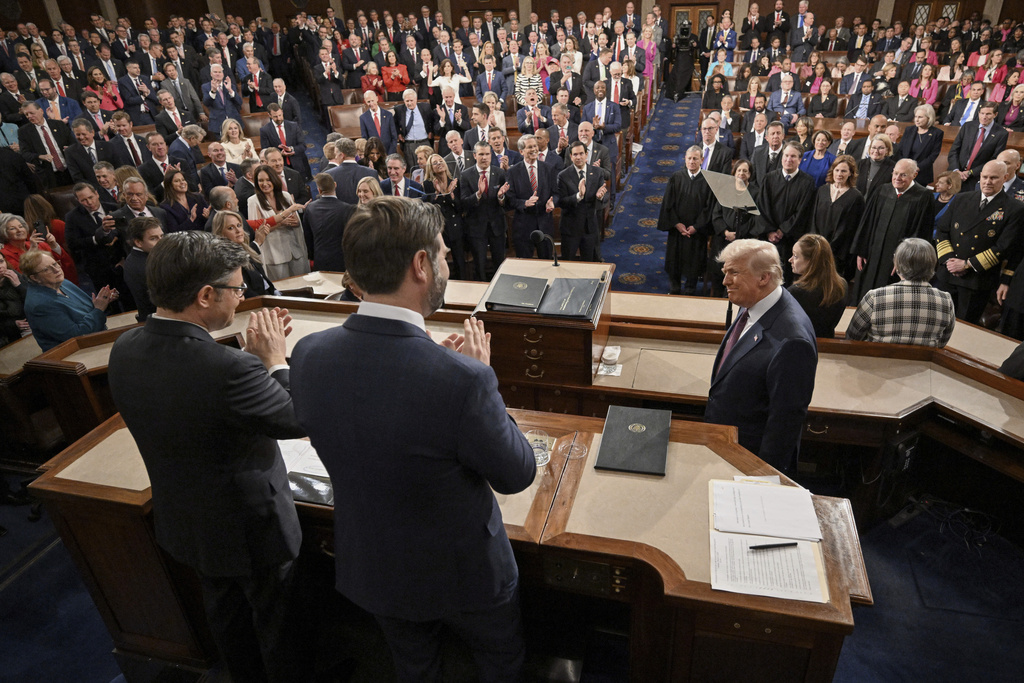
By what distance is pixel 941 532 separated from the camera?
3.19 metres

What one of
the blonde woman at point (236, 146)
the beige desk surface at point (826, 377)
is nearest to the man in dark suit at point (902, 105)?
the beige desk surface at point (826, 377)

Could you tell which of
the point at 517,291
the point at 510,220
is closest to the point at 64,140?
the point at 510,220

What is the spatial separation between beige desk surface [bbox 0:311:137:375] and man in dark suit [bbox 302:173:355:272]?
4.56ft

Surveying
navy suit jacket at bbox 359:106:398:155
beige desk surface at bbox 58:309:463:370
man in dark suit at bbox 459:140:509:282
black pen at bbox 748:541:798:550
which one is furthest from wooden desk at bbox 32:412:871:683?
navy suit jacket at bbox 359:106:398:155

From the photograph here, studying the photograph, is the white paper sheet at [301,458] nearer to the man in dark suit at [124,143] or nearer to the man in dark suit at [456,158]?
the man in dark suit at [456,158]

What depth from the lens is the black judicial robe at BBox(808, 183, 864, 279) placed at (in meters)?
5.16

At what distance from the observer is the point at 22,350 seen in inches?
161

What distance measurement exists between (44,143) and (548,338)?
7.32m

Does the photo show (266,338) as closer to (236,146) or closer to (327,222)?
(327,222)

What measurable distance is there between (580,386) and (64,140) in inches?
295

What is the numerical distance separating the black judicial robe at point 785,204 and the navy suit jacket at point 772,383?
10.9ft

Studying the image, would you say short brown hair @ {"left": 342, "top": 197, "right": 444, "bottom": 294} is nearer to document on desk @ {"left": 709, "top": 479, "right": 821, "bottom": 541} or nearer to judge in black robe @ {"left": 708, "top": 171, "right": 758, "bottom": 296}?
document on desk @ {"left": 709, "top": 479, "right": 821, "bottom": 541}

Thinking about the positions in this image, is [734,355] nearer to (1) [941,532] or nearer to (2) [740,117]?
(1) [941,532]

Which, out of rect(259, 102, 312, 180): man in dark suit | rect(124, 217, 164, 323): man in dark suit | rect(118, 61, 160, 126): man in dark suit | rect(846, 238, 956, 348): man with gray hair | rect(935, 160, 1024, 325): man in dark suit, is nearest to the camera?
rect(846, 238, 956, 348): man with gray hair
